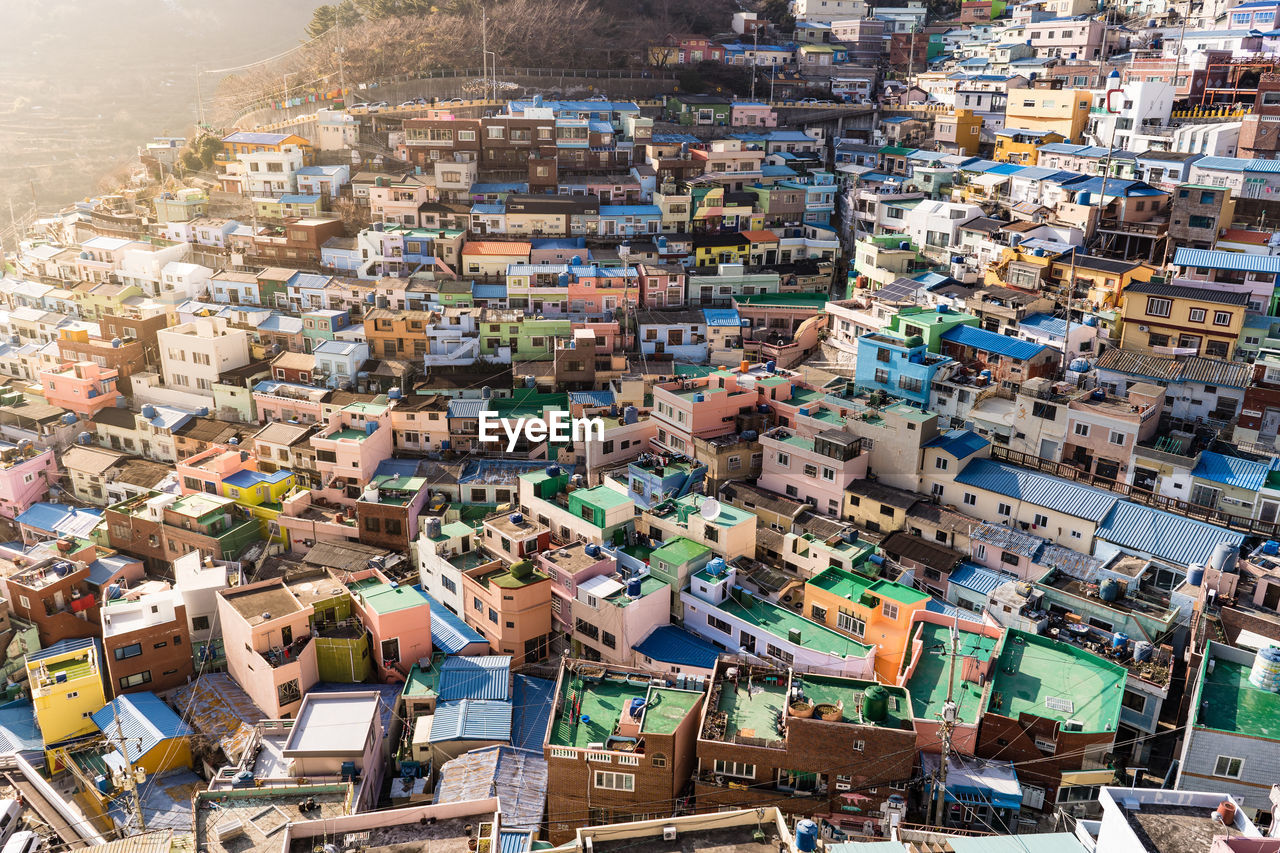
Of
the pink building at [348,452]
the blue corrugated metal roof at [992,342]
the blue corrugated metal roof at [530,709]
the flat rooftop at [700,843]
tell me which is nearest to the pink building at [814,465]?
the blue corrugated metal roof at [992,342]

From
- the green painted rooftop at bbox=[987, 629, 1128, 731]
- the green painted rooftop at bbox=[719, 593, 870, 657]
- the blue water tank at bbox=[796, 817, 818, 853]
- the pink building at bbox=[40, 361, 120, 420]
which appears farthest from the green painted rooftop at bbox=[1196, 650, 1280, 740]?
the pink building at bbox=[40, 361, 120, 420]

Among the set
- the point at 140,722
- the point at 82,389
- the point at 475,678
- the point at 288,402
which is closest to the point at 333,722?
the point at 475,678

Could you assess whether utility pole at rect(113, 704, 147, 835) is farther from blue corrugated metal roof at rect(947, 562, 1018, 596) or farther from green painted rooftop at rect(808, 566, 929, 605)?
blue corrugated metal roof at rect(947, 562, 1018, 596)

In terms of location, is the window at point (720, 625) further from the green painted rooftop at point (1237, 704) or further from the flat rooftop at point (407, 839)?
the green painted rooftop at point (1237, 704)

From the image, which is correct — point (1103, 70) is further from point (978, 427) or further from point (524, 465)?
point (524, 465)

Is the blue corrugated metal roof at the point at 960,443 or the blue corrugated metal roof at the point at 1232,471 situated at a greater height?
the blue corrugated metal roof at the point at 1232,471

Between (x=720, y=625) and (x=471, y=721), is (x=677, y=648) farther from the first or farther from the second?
(x=471, y=721)
